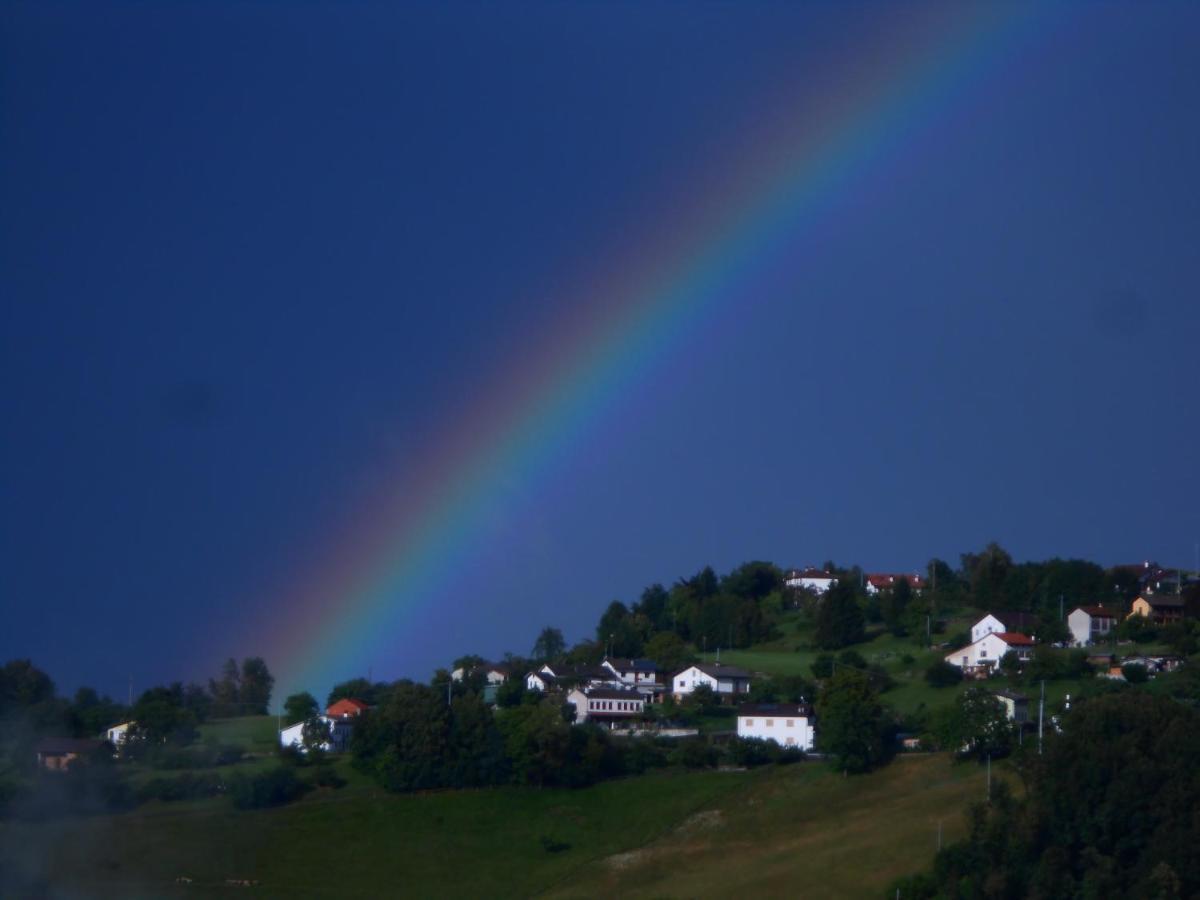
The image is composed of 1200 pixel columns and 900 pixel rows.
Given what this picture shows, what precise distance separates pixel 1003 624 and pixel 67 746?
33925 millimetres

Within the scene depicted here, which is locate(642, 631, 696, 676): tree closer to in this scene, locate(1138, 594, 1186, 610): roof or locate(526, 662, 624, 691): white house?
locate(526, 662, 624, 691): white house

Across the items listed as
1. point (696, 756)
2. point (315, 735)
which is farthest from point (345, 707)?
point (696, 756)

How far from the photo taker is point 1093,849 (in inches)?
898

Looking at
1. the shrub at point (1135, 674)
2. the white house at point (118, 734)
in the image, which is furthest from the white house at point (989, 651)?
the white house at point (118, 734)

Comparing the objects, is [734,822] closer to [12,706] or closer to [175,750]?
[175,750]

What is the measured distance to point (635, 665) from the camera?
4731 cm

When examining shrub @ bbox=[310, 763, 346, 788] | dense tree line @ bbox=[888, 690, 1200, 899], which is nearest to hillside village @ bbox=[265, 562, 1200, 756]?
shrub @ bbox=[310, 763, 346, 788]

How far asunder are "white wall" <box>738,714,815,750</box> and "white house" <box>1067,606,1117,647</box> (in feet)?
50.1

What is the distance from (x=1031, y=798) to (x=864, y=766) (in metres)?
8.18

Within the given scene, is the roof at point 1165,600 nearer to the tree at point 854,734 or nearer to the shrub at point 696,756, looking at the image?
the tree at point 854,734

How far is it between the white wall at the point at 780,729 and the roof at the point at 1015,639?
11058 millimetres

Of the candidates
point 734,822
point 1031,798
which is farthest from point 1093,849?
point 734,822

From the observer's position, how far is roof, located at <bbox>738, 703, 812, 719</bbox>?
3591 cm

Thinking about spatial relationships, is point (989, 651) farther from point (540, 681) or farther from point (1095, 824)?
point (1095, 824)
